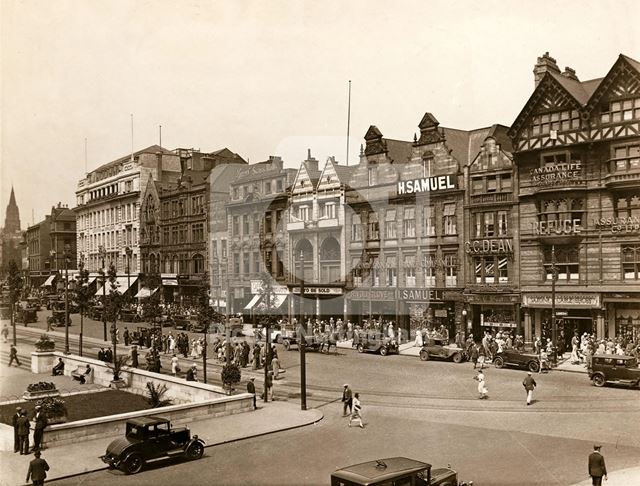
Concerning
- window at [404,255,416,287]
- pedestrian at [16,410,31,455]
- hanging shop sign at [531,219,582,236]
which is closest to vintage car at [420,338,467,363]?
hanging shop sign at [531,219,582,236]

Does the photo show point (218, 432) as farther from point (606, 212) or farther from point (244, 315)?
point (244, 315)

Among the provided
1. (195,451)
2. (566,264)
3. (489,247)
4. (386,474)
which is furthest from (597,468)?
(489,247)

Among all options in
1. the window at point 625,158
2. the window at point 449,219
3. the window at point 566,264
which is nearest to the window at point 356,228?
the window at point 449,219

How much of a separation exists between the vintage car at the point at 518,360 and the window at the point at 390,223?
16.7m

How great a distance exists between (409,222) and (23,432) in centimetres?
3366

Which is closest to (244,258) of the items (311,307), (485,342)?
(311,307)

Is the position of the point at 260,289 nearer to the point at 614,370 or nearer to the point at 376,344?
the point at 376,344

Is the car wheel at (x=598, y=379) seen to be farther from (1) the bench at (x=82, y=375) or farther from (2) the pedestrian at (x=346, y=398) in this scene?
(1) the bench at (x=82, y=375)

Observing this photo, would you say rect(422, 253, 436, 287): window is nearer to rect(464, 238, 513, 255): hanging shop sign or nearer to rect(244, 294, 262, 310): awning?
rect(464, 238, 513, 255): hanging shop sign

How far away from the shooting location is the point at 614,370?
27.6 metres

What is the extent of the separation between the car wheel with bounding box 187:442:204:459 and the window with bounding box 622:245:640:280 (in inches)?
1100

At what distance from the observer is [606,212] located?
122 feet

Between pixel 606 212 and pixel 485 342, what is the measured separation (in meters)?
10.5

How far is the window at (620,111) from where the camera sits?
3606cm
